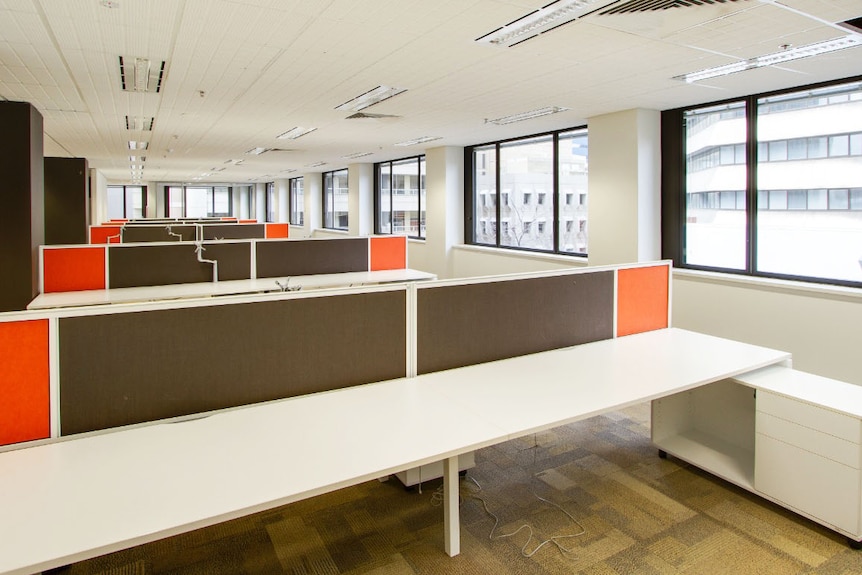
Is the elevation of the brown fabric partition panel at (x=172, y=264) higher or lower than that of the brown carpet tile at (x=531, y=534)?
higher

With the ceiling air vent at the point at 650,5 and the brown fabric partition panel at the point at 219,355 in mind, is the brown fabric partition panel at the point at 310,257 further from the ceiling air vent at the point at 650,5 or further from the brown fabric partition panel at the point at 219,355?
the ceiling air vent at the point at 650,5

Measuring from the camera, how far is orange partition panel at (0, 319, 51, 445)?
5.74 feet

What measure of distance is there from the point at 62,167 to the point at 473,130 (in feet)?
19.4

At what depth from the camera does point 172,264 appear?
5.15 meters

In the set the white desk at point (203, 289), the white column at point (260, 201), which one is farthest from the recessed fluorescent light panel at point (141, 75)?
the white column at point (260, 201)

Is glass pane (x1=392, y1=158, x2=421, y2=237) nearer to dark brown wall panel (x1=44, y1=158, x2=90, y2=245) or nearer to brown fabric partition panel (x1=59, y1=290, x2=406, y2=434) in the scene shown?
dark brown wall panel (x1=44, y1=158, x2=90, y2=245)

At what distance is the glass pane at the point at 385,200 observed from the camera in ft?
37.7

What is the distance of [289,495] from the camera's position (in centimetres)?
148

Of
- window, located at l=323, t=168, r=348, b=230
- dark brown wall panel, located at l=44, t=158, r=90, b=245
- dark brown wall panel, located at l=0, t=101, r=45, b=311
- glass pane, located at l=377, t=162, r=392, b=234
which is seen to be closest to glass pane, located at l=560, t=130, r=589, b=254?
glass pane, located at l=377, t=162, r=392, b=234

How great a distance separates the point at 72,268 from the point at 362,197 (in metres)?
7.33

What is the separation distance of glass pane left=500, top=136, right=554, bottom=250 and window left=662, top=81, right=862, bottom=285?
1.99 meters

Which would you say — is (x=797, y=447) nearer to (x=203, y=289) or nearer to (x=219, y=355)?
(x=219, y=355)

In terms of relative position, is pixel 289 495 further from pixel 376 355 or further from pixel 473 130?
pixel 473 130

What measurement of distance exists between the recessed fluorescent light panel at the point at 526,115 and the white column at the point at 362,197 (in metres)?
5.57
